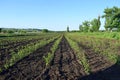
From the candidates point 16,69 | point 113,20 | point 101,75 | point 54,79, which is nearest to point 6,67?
point 16,69

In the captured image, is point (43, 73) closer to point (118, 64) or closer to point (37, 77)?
point (37, 77)

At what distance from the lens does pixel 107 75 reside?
38.5 ft

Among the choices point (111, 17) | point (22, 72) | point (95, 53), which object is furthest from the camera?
point (111, 17)

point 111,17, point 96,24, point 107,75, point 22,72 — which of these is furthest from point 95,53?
point 96,24

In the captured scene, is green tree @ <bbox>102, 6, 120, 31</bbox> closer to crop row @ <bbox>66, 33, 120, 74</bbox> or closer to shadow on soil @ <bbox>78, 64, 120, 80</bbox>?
crop row @ <bbox>66, 33, 120, 74</bbox>

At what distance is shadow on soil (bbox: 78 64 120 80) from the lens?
10.9 meters

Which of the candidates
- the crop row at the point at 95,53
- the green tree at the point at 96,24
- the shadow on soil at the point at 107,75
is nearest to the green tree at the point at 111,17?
the green tree at the point at 96,24

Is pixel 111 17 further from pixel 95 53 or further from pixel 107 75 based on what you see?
pixel 107 75

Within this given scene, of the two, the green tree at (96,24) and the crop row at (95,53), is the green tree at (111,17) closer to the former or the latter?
the green tree at (96,24)

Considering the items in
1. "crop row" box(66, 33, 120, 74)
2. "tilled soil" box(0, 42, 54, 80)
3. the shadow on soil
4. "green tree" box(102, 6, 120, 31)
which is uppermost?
"green tree" box(102, 6, 120, 31)

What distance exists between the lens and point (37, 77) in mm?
10531

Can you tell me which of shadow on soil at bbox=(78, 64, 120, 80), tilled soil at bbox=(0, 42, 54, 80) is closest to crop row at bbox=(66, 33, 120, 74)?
shadow on soil at bbox=(78, 64, 120, 80)

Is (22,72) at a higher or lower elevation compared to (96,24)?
higher

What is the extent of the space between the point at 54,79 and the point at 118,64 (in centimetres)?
554
